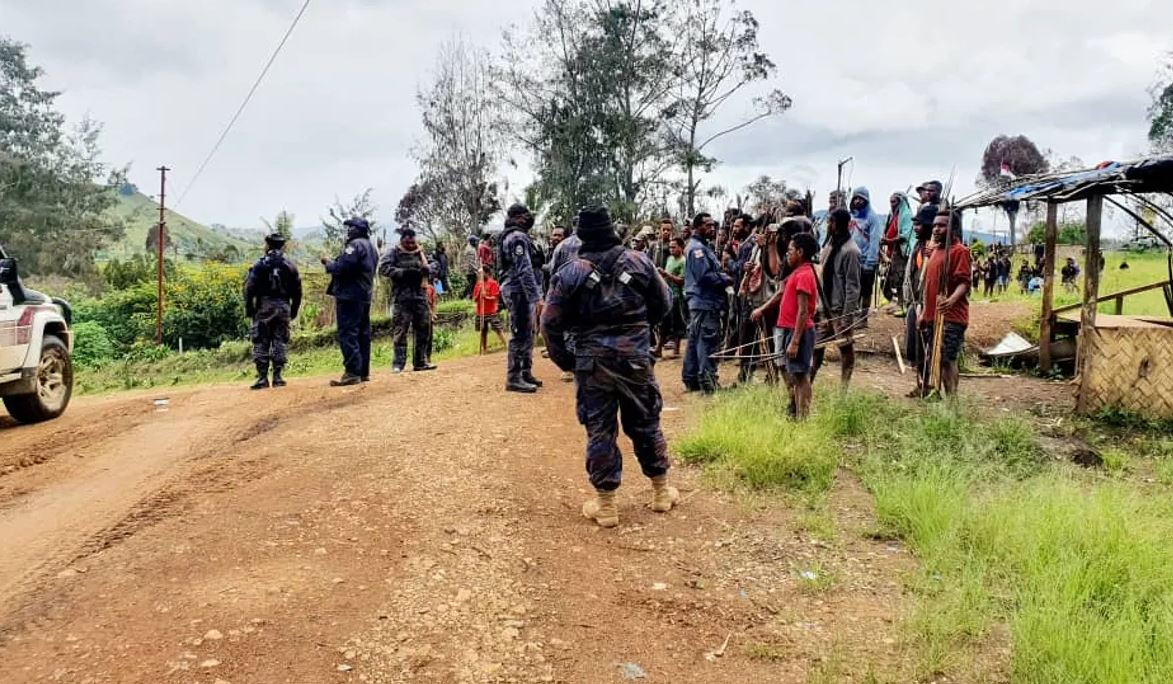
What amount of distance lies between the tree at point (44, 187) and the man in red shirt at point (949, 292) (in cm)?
3919

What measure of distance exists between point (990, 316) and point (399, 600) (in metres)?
12.0

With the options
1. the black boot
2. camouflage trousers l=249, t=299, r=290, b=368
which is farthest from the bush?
camouflage trousers l=249, t=299, r=290, b=368

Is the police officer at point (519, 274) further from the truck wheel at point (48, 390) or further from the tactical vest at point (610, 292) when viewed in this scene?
the truck wheel at point (48, 390)

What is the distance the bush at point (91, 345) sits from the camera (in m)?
19.5

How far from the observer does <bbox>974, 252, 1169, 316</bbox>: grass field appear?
15.9m

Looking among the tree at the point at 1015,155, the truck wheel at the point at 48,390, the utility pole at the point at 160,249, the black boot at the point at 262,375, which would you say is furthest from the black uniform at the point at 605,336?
the tree at the point at 1015,155

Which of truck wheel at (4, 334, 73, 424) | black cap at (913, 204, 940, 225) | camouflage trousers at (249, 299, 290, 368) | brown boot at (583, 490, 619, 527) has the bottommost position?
brown boot at (583, 490, 619, 527)

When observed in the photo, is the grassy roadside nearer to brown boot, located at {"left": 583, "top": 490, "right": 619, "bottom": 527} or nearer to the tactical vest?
brown boot, located at {"left": 583, "top": 490, "right": 619, "bottom": 527}

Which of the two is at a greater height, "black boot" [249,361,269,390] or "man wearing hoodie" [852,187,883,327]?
"man wearing hoodie" [852,187,883,327]

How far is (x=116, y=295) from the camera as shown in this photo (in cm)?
2350

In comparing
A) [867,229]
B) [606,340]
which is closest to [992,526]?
[606,340]

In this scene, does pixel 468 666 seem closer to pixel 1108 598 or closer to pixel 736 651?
pixel 736 651

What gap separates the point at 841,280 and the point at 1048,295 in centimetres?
429

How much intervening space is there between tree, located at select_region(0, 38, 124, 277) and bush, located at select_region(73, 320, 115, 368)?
18013mm
